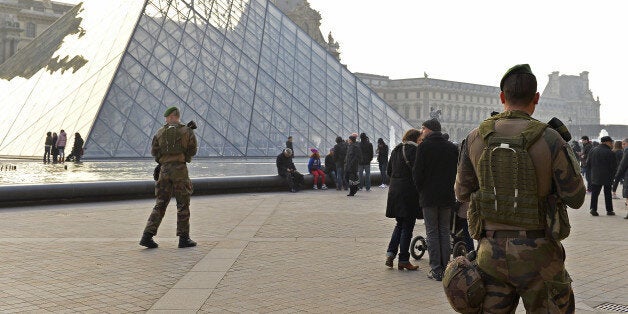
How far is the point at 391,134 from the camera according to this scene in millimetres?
33938

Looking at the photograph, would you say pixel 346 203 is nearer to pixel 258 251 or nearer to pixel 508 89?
pixel 258 251

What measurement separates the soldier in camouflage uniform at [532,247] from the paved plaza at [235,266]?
1.93 m

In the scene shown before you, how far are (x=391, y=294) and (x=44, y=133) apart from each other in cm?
2383

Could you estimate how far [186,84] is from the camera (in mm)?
26922

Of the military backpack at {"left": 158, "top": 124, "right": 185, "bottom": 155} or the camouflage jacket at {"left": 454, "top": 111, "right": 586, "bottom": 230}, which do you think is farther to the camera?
the military backpack at {"left": 158, "top": 124, "right": 185, "bottom": 155}

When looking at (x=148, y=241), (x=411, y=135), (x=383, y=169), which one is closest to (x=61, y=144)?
(x=383, y=169)

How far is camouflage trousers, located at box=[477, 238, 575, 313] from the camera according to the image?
2826 millimetres

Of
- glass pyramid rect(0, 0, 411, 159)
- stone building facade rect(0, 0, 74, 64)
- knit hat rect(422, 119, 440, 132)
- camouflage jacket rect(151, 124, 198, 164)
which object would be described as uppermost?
stone building facade rect(0, 0, 74, 64)

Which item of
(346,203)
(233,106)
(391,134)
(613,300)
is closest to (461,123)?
(391,134)

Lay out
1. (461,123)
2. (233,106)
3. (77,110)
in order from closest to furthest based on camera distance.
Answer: (77,110) → (233,106) → (461,123)

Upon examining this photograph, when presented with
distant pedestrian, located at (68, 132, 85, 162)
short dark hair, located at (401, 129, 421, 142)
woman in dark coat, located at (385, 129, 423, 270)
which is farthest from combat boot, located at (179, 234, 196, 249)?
distant pedestrian, located at (68, 132, 85, 162)

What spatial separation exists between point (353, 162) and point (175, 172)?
27.9 feet

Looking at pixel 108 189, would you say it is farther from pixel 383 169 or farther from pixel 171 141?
pixel 383 169

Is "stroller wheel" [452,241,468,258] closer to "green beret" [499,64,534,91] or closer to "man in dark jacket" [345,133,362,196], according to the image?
"green beret" [499,64,534,91]
